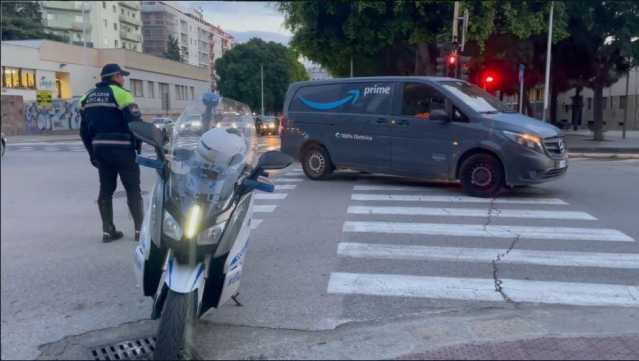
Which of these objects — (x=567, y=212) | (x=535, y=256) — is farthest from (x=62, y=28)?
(x=567, y=212)

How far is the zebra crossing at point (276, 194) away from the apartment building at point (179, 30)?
2925mm

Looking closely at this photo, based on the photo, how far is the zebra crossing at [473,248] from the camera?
202 inches

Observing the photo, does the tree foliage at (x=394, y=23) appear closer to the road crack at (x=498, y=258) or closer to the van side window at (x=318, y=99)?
the van side window at (x=318, y=99)

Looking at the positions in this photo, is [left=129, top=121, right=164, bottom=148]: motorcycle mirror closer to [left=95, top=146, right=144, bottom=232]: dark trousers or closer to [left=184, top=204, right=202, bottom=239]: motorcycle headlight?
[left=184, top=204, right=202, bottom=239]: motorcycle headlight

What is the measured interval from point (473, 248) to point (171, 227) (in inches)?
155

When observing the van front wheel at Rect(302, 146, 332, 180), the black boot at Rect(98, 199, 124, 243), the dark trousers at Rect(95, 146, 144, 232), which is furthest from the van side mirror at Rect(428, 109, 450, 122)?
the black boot at Rect(98, 199, 124, 243)

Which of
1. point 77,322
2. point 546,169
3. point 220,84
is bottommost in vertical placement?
point 77,322

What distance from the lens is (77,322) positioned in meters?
4.33

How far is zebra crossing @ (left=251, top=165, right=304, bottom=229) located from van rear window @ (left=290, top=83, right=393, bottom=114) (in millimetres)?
1498

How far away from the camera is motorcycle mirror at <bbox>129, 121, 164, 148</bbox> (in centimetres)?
424

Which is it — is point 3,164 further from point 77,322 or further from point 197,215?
point 77,322

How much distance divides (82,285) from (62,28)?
117 inches

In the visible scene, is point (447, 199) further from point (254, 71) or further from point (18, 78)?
point (18, 78)

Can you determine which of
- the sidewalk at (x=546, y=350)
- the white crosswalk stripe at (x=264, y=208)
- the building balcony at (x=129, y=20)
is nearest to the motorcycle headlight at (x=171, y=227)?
the building balcony at (x=129, y=20)
